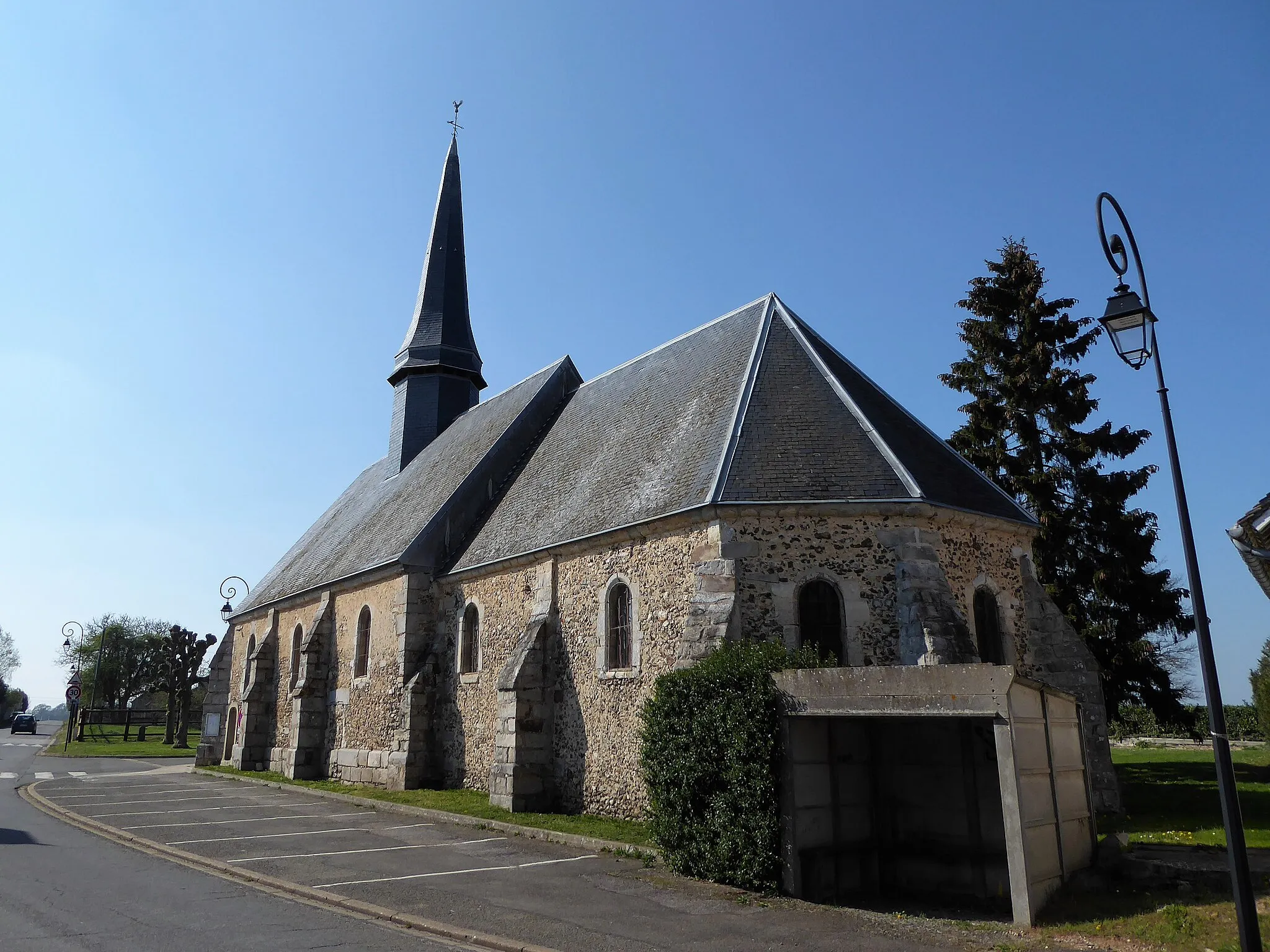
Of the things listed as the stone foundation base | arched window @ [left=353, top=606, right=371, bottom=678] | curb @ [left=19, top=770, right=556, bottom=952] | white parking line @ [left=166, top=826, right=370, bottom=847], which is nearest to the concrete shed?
curb @ [left=19, top=770, right=556, bottom=952]

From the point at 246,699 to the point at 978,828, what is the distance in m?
20.9

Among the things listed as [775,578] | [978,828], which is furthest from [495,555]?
[978,828]

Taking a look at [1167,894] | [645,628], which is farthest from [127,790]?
[1167,894]

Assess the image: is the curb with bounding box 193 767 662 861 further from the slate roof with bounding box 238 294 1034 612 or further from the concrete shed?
the slate roof with bounding box 238 294 1034 612

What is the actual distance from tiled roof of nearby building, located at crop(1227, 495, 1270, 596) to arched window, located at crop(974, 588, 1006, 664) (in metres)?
6.17

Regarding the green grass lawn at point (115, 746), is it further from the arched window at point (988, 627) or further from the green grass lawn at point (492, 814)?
the arched window at point (988, 627)

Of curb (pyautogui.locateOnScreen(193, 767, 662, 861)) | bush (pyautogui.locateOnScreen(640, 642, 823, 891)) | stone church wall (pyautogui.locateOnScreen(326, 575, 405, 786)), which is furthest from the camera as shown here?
stone church wall (pyautogui.locateOnScreen(326, 575, 405, 786))

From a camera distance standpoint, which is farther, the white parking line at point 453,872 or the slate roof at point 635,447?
the slate roof at point 635,447

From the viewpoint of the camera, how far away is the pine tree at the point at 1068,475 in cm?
1795

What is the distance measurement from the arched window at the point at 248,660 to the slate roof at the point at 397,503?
117cm

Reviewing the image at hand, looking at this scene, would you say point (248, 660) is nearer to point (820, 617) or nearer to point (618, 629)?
point (618, 629)

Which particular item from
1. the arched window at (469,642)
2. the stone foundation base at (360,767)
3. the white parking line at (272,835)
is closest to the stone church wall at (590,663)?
the arched window at (469,642)

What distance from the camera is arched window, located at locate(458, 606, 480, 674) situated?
17.2m

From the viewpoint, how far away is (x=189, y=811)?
15.1 meters
